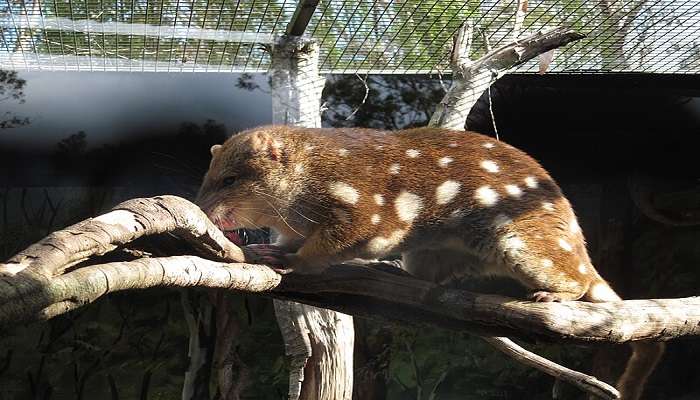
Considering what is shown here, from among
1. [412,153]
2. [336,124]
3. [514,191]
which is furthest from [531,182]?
[336,124]

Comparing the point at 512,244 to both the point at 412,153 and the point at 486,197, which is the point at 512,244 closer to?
the point at 486,197

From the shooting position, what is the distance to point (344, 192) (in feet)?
8.52

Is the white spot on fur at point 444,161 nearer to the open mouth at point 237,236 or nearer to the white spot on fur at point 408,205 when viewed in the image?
the white spot on fur at point 408,205

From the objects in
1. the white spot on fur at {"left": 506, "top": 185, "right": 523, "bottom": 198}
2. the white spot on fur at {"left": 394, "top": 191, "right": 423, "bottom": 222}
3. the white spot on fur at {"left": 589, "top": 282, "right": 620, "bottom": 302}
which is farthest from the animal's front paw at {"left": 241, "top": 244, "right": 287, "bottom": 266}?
the white spot on fur at {"left": 589, "top": 282, "right": 620, "bottom": 302}

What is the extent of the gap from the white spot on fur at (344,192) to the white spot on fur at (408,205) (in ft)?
0.48

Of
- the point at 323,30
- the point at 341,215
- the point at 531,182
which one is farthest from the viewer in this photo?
the point at 323,30

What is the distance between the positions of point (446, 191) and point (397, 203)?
0.18m

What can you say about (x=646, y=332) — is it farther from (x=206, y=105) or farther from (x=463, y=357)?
(x=463, y=357)

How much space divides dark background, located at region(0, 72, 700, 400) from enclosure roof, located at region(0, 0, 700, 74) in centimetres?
33

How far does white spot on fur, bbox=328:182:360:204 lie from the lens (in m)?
2.59

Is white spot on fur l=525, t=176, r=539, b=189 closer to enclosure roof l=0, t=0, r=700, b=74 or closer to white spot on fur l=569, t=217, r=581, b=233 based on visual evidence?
white spot on fur l=569, t=217, r=581, b=233

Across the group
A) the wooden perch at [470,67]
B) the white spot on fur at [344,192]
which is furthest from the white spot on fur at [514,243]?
the wooden perch at [470,67]

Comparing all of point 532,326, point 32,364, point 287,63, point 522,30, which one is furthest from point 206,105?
point 532,326

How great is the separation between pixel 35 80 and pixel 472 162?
2712 millimetres
